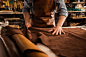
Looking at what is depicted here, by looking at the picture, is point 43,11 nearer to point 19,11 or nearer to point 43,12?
point 43,12

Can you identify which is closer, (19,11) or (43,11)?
(43,11)

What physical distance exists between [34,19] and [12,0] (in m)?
2.26

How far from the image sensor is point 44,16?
1500 millimetres

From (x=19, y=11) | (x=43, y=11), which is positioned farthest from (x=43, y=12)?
(x=19, y=11)

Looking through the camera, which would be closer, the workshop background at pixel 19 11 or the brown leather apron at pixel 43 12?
the brown leather apron at pixel 43 12

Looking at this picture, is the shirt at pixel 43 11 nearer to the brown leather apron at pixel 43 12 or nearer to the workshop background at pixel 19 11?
the brown leather apron at pixel 43 12

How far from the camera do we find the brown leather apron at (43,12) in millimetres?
1458

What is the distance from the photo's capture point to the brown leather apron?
1458 millimetres

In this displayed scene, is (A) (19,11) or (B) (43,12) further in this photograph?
(A) (19,11)

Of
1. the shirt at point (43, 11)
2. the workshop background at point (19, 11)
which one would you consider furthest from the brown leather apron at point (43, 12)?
the workshop background at point (19, 11)

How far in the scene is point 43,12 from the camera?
147 cm

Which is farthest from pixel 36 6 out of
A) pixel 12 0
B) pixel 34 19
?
pixel 12 0

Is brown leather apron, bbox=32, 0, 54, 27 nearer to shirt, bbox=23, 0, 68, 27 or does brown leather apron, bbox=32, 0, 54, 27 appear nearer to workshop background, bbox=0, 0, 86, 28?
shirt, bbox=23, 0, 68, 27

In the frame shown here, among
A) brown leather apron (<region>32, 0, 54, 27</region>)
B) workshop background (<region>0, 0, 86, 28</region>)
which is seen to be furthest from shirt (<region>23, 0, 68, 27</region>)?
workshop background (<region>0, 0, 86, 28</region>)
